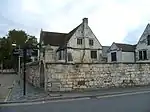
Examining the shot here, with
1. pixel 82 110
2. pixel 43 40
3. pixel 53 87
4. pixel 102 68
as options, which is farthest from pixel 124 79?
pixel 43 40

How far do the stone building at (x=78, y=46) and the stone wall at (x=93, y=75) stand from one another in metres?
20.4

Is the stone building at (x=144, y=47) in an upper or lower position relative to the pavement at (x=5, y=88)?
upper

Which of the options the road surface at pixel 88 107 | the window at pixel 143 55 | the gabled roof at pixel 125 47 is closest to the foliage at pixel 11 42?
the gabled roof at pixel 125 47

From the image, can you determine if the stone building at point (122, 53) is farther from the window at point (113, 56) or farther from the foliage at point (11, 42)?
the foliage at point (11, 42)

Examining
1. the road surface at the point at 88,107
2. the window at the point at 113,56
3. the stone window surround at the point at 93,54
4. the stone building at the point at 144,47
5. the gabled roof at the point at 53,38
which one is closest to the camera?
the road surface at the point at 88,107

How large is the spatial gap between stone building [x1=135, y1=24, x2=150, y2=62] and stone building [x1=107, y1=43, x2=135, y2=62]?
1.26 metres

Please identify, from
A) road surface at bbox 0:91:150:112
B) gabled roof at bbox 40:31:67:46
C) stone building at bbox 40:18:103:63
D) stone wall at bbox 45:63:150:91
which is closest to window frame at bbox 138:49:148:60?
stone building at bbox 40:18:103:63

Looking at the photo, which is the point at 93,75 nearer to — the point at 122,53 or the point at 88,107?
the point at 88,107

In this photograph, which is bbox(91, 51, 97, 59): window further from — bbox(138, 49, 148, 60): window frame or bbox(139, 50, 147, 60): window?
bbox(139, 50, 147, 60): window

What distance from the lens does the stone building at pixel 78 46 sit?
131ft

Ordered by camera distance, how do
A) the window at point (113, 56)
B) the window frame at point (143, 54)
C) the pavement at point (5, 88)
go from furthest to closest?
the window at point (113, 56), the window frame at point (143, 54), the pavement at point (5, 88)

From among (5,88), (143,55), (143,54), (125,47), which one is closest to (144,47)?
(143,54)

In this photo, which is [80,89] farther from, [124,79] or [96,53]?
[96,53]

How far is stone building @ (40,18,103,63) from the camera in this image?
3984cm
